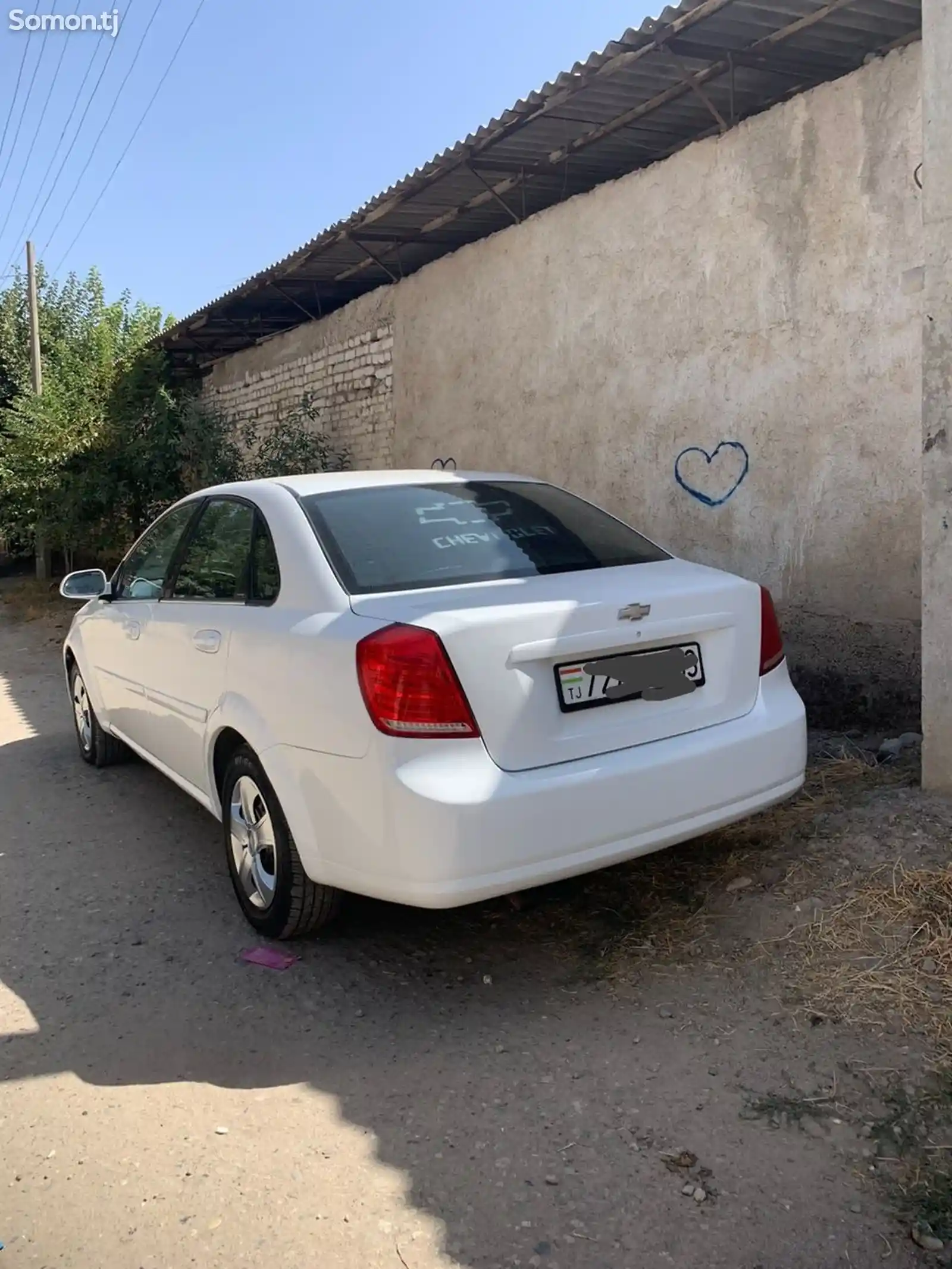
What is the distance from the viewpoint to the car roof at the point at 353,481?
3668mm

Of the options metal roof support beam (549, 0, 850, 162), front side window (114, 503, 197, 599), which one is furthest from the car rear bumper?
metal roof support beam (549, 0, 850, 162)

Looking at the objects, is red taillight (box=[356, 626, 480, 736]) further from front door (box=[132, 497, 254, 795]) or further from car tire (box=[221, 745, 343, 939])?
front door (box=[132, 497, 254, 795])

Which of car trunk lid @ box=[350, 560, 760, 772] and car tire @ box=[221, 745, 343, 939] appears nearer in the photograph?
car trunk lid @ box=[350, 560, 760, 772]

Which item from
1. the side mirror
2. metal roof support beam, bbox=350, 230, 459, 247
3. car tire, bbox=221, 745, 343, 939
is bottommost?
car tire, bbox=221, 745, 343, 939

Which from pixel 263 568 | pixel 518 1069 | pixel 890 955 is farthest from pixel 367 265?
pixel 518 1069

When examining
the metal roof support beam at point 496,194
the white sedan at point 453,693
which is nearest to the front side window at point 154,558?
the white sedan at point 453,693

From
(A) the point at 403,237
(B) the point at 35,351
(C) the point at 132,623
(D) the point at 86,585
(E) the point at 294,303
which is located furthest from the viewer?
(B) the point at 35,351

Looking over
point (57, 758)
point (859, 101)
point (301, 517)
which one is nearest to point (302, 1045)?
point (301, 517)

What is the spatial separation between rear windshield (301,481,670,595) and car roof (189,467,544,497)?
4cm

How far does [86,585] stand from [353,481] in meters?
2.23

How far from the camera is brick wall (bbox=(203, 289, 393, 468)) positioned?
963 centimetres

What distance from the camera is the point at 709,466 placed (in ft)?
19.4

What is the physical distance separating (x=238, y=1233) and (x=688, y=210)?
5.64 m

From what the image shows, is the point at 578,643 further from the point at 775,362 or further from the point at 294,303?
the point at 294,303
